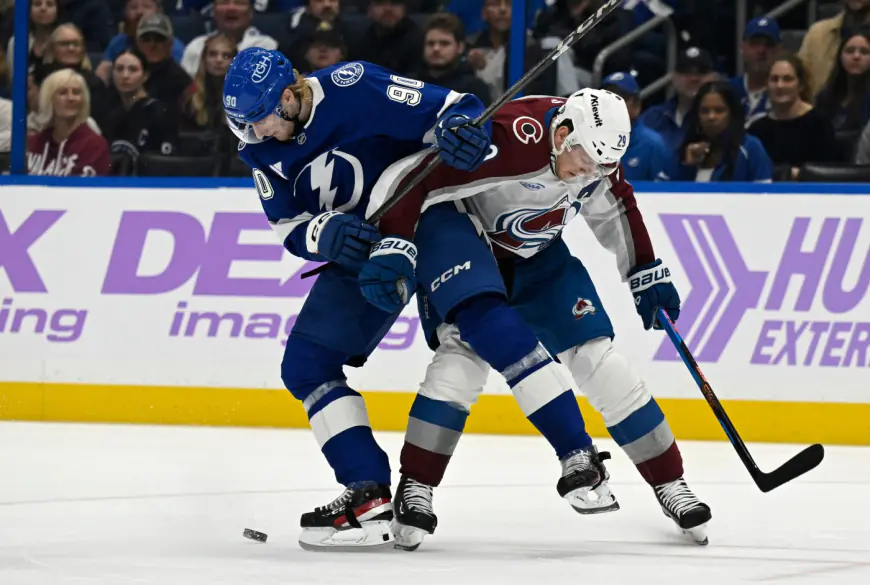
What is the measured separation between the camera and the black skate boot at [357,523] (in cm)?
Result: 295

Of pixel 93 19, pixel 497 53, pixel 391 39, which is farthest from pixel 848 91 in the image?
pixel 93 19

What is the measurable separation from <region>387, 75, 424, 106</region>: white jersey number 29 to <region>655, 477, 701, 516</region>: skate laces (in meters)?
1.04

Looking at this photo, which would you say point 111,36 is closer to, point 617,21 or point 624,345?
point 617,21

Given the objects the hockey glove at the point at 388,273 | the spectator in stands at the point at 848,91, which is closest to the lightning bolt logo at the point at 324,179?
the hockey glove at the point at 388,273

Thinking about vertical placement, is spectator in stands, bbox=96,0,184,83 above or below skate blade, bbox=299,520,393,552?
above

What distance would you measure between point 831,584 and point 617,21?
2985 mm

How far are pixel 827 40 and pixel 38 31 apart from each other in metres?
3.00

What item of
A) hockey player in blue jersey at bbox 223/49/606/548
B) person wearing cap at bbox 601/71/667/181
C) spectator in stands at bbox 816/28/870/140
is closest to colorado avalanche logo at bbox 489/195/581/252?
hockey player in blue jersey at bbox 223/49/606/548

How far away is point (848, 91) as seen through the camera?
4961 millimetres

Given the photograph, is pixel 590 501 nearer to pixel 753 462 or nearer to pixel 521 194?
pixel 753 462

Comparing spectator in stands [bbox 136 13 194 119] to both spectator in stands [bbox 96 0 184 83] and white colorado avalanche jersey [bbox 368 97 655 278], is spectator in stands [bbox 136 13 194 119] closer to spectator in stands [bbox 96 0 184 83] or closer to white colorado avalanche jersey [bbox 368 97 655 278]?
spectator in stands [bbox 96 0 184 83]

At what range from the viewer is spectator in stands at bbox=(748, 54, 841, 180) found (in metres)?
4.95

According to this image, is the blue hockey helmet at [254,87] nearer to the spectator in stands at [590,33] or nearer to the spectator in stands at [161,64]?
the spectator in stands at [590,33]

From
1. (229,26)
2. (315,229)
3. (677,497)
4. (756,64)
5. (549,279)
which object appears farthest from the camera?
(229,26)
